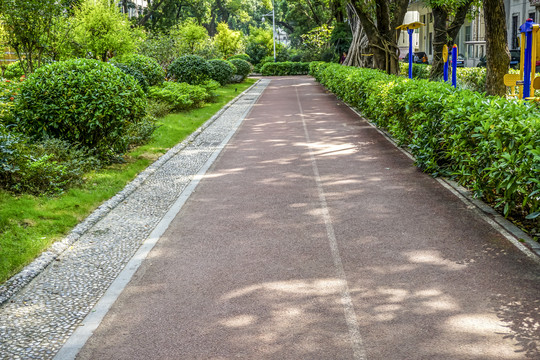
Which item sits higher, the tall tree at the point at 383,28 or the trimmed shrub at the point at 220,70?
the tall tree at the point at 383,28

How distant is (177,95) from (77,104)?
10612 millimetres

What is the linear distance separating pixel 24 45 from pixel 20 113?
663 cm

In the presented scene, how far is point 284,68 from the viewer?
207ft

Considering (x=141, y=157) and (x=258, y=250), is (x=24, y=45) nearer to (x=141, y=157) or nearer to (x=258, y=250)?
(x=141, y=157)

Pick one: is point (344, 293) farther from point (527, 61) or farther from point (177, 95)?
point (177, 95)

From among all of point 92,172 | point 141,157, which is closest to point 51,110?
point 92,172

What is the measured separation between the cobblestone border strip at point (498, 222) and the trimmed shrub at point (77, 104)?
19.4 ft

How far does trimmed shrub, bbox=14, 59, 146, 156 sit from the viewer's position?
35.1 feet

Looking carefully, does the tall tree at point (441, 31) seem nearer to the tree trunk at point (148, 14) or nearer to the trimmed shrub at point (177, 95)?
the trimmed shrub at point (177, 95)

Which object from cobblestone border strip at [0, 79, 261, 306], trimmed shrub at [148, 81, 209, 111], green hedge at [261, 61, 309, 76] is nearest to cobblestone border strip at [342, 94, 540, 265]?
cobblestone border strip at [0, 79, 261, 306]

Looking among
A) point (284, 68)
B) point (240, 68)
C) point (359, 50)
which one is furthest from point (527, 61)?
point (284, 68)

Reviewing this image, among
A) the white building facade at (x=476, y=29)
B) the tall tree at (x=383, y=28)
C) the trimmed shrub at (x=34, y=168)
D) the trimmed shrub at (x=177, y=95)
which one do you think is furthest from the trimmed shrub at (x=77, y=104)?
the white building facade at (x=476, y=29)

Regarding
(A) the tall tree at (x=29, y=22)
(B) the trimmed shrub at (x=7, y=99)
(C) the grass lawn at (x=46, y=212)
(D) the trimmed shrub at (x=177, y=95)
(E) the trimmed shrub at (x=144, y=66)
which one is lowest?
(C) the grass lawn at (x=46, y=212)

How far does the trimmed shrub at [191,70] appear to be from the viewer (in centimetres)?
2759
